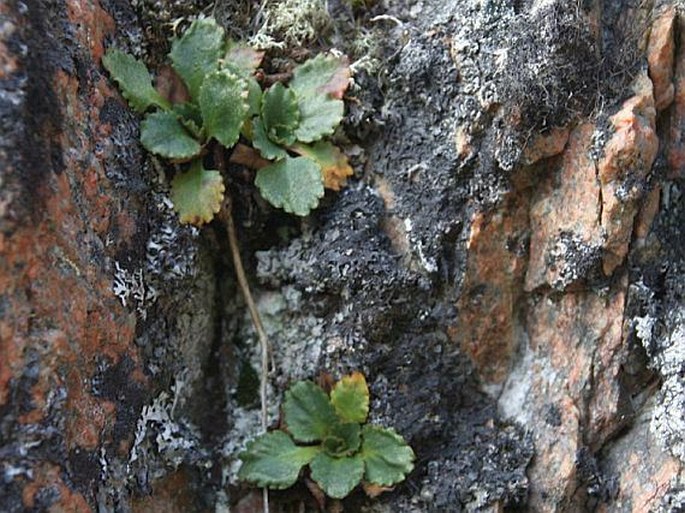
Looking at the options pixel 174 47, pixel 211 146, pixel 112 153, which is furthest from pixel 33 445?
pixel 174 47

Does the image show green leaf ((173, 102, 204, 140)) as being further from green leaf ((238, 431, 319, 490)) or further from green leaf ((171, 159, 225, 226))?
green leaf ((238, 431, 319, 490))

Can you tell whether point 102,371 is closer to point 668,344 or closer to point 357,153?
point 357,153

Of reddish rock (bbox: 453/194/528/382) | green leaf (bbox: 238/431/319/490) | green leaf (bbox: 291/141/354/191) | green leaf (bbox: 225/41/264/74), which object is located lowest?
green leaf (bbox: 238/431/319/490)

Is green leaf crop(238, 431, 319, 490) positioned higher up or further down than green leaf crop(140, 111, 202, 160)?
further down

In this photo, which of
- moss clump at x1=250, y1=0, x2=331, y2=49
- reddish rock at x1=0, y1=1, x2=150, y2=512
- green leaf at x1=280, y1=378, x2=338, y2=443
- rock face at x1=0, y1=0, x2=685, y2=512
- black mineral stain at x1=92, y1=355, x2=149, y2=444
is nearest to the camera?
reddish rock at x1=0, y1=1, x2=150, y2=512

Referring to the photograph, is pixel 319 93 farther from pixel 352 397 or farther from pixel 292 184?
pixel 352 397

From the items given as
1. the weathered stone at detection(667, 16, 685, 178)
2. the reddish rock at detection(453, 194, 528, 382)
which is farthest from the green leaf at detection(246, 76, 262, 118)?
the weathered stone at detection(667, 16, 685, 178)

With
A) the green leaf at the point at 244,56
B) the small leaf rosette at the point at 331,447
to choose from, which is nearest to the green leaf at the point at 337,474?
the small leaf rosette at the point at 331,447

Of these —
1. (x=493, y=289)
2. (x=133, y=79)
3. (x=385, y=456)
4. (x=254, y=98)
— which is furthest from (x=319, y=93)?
(x=385, y=456)
